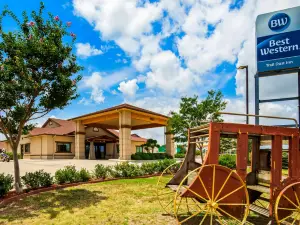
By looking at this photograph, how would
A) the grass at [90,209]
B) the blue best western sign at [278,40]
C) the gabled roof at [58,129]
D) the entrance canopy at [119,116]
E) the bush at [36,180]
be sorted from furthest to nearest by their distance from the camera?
the gabled roof at [58,129], the entrance canopy at [119,116], the blue best western sign at [278,40], the bush at [36,180], the grass at [90,209]

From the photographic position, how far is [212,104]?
17562mm

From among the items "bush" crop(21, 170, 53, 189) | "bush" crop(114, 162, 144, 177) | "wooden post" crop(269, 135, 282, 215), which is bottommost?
"bush" crop(114, 162, 144, 177)

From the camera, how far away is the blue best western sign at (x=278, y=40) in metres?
10.9

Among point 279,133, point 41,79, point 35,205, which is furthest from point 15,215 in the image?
point 279,133

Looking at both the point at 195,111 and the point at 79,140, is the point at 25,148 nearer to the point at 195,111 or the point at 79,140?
the point at 79,140

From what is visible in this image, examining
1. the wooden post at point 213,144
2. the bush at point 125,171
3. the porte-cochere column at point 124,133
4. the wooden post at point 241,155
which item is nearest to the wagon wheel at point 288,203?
the wooden post at point 241,155

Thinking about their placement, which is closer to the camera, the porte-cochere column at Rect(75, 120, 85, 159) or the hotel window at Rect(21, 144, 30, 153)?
the porte-cochere column at Rect(75, 120, 85, 159)

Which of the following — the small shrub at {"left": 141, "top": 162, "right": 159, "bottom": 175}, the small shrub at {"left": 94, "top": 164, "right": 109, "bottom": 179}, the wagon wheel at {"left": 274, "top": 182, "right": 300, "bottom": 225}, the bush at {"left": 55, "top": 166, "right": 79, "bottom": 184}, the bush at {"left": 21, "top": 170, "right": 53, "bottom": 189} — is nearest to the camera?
the wagon wheel at {"left": 274, "top": 182, "right": 300, "bottom": 225}

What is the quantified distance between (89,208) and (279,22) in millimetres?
10628

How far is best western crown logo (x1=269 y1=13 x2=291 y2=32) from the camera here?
10962 mm

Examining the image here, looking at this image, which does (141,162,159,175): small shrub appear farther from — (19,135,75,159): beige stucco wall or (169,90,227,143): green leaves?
(19,135,75,159): beige stucco wall

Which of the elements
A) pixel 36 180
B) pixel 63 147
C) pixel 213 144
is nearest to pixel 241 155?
pixel 213 144

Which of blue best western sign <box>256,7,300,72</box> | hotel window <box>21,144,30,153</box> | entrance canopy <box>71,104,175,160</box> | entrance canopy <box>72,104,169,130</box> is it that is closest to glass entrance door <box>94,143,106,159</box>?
entrance canopy <box>71,104,175,160</box>

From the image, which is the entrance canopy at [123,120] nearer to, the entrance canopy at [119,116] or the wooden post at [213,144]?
the entrance canopy at [119,116]
